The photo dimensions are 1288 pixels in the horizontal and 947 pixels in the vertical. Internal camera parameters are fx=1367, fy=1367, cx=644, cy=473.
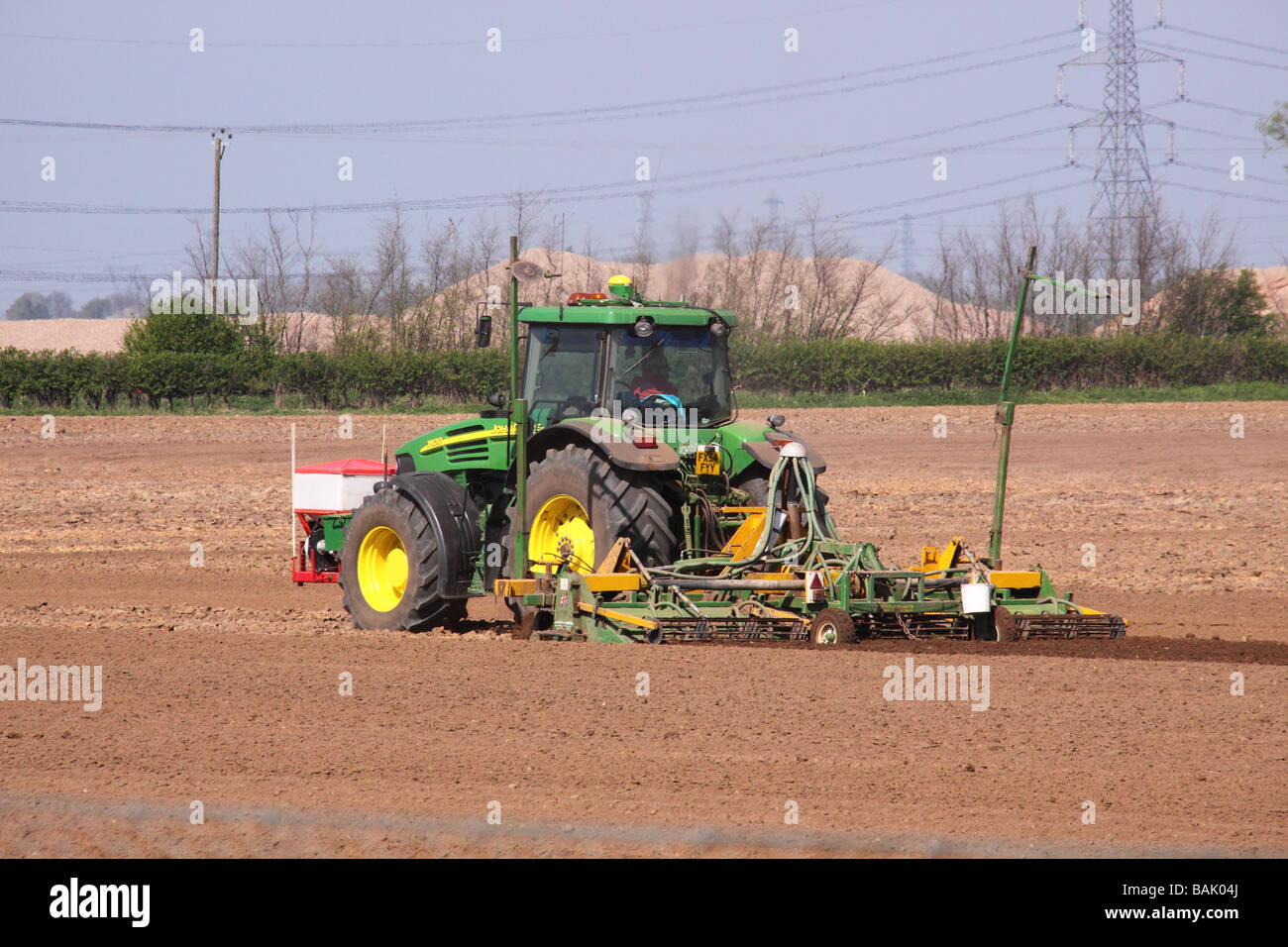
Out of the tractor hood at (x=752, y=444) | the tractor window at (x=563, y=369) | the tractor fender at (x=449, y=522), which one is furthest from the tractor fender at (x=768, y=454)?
the tractor fender at (x=449, y=522)

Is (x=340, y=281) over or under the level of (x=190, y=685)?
over

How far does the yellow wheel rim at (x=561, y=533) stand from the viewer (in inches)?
356

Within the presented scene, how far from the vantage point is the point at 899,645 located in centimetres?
824

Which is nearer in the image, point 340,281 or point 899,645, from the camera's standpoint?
point 899,645

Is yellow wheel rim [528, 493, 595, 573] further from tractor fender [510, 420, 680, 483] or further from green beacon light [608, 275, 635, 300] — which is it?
green beacon light [608, 275, 635, 300]

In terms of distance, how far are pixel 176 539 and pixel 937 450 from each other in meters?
13.4

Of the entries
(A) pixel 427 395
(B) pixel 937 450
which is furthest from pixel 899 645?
(A) pixel 427 395

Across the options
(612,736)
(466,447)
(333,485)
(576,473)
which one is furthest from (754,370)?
(612,736)

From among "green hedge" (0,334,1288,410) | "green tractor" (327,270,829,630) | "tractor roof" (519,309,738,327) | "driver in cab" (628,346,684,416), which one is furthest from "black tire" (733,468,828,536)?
"green hedge" (0,334,1288,410)

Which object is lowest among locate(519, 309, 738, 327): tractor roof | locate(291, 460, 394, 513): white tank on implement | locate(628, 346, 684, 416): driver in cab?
locate(291, 460, 394, 513): white tank on implement

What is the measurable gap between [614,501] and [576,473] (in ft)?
1.11

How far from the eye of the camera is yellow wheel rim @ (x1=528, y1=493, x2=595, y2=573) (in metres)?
9.05

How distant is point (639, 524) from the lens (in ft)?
28.6
